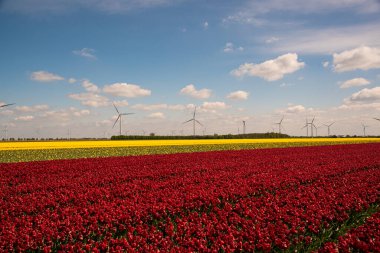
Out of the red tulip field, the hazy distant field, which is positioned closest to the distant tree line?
the hazy distant field

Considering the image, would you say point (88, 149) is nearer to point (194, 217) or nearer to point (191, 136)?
point (194, 217)

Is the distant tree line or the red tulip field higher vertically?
the distant tree line

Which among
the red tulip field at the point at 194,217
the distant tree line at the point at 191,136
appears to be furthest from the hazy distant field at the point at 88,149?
the distant tree line at the point at 191,136

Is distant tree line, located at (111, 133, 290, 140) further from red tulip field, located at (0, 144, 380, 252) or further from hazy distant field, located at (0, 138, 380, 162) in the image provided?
red tulip field, located at (0, 144, 380, 252)

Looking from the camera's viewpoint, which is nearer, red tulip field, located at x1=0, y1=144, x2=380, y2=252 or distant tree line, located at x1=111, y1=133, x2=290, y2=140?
red tulip field, located at x1=0, y1=144, x2=380, y2=252

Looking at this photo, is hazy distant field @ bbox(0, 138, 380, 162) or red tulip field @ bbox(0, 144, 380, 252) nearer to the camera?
red tulip field @ bbox(0, 144, 380, 252)

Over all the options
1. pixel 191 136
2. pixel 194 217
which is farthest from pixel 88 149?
pixel 191 136

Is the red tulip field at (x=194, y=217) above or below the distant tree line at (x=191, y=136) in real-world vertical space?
below

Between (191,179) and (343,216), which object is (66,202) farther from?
(343,216)

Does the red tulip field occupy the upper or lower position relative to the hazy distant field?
lower

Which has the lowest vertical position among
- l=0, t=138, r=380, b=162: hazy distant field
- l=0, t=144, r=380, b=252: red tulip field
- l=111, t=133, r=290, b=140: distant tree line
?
l=0, t=144, r=380, b=252: red tulip field

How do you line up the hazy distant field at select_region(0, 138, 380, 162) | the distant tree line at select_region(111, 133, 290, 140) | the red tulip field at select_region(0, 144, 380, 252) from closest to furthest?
1. the red tulip field at select_region(0, 144, 380, 252)
2. the hazy distant field at select_region(0, 138, 380, 162)
3. the distant tree line at select_region(111, 133, 290, 140)

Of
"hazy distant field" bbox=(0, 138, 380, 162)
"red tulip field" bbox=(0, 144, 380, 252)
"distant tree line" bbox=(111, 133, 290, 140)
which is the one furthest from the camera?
"distant tree line" bbox=(111, 133, 290, 140)

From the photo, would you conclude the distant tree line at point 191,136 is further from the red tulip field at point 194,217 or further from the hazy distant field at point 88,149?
the red tulip field at point 194,217
